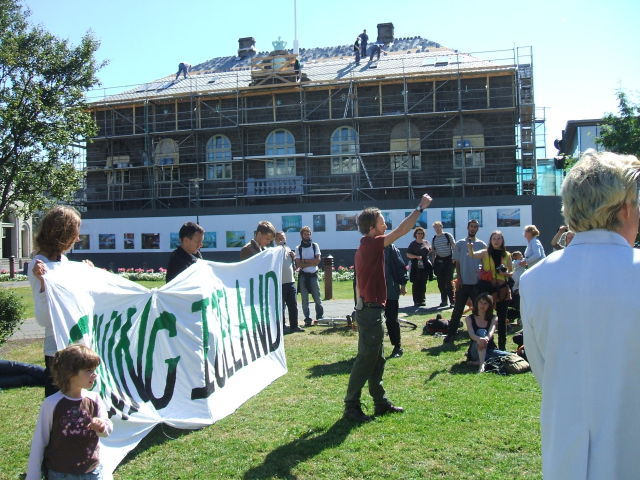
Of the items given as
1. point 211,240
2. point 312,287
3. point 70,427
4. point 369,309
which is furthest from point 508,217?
point 70,427

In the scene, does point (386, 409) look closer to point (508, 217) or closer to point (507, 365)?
point (507, 365)

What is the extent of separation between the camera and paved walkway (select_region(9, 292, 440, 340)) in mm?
11547

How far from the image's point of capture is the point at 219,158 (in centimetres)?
4116

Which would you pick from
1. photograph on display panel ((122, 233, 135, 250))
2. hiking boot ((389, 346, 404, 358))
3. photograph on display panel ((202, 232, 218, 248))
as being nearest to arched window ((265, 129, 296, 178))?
photograph on display panel ((202, 232, 218, 248))

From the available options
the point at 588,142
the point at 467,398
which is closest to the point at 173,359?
the point at 467,398

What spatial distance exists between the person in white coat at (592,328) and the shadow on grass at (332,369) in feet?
17.8

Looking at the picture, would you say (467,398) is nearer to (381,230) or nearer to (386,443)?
(386,443)

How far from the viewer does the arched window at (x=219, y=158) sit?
4081 cm

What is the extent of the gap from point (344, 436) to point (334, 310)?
9.30 meters

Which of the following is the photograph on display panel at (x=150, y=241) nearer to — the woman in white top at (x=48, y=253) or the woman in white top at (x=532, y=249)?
the woman in white top at (x=532, y=249)

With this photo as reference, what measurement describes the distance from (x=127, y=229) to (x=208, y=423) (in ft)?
116

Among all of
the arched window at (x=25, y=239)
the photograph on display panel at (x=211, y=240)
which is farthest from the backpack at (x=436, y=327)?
the arched window at (x=25, y=239)

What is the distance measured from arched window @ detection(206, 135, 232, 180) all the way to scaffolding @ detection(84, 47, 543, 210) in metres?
0.08

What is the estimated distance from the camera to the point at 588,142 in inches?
1943
